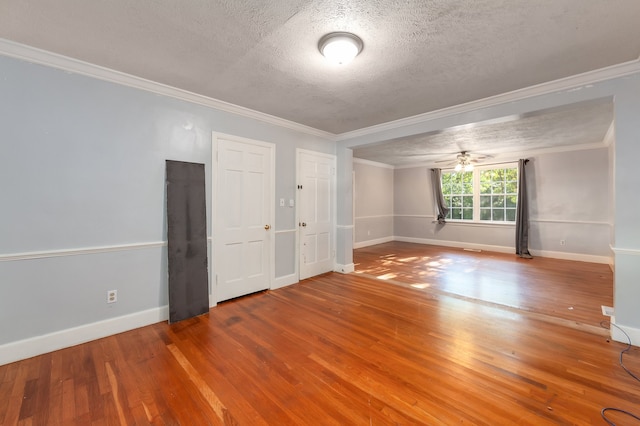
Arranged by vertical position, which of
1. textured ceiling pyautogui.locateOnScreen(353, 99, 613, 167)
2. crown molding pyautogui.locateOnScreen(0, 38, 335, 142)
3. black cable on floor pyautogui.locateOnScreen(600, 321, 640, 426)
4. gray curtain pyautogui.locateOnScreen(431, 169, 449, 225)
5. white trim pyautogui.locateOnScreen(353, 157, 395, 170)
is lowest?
black cable on floor pyautogui.locateOnScreen(600, 321, 640, 426)

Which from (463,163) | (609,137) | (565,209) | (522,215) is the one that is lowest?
(522,215)

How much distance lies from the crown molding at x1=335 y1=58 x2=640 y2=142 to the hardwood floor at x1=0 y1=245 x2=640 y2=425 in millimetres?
2512

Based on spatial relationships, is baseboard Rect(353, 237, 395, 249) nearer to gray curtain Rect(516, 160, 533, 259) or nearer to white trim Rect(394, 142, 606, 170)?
white trim Rect(394, 142, 606, 170)

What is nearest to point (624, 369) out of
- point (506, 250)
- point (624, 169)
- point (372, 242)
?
point (624, 169)

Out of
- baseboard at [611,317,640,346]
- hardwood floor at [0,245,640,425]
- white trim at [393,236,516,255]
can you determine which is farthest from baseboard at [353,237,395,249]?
baseboard at [611,317,640,346]

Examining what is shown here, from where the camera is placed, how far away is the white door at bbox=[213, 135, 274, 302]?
345cm

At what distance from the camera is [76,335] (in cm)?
246

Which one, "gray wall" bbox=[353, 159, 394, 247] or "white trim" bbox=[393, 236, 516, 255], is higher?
"gray wall" bbox=[353, 159, 394, 247]

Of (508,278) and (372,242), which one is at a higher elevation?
(372,242)

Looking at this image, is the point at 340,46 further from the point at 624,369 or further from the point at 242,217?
the point at 624,369

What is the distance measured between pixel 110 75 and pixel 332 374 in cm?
342

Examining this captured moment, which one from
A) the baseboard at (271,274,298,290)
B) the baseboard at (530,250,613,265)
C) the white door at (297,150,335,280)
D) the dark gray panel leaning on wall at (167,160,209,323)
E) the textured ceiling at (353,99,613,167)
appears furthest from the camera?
the baseboard at (530,250,613,265)

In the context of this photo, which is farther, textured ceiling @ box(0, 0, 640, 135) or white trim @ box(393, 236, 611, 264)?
white trim @ box(393, 236, 611, 264)

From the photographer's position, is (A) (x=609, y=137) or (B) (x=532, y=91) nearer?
(B) (x=532, y=91)
